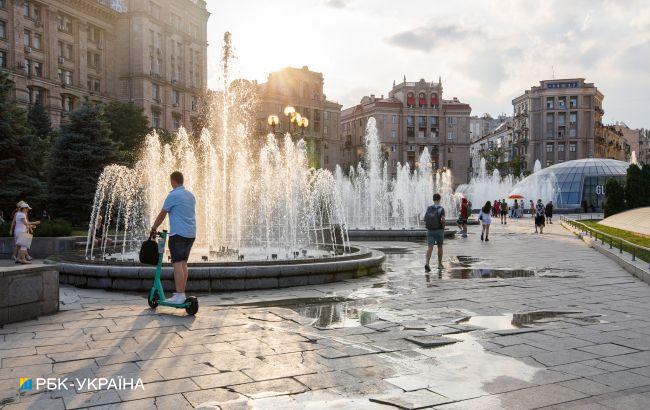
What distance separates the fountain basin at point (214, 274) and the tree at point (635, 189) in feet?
81.8

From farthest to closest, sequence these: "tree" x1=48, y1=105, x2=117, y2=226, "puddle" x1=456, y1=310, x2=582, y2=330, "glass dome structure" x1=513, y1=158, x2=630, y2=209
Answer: "glass dome structure" x1=513, y1=158, x2=630, y2=209
"tree" x1=48, y1=105, x2=117, y2=226
"puddle" x1=456, y1=310, x2=582, y2=330

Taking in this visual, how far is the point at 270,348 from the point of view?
5.38 m

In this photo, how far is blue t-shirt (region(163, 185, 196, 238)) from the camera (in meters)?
6.75

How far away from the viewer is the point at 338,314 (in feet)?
23.3

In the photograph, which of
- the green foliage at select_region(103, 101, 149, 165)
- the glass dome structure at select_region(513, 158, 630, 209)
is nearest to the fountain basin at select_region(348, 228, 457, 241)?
the green foliage at select_region(103, 101, 149, 165)

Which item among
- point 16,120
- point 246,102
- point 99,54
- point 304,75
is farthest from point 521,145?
point 16,120

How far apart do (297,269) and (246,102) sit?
237ft

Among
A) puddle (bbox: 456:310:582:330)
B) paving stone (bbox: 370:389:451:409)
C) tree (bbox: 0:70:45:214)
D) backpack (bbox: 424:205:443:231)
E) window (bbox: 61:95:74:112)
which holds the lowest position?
paving stone (bbox: 370:389:451:409)

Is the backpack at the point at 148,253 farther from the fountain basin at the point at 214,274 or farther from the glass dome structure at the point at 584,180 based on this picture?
the glass dome structure at the point at 584,180

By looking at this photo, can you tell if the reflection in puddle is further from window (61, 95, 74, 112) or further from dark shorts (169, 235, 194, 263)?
window (61, 95, 74, 112)

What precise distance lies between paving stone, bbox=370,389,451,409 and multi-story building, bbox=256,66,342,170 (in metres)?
68.6

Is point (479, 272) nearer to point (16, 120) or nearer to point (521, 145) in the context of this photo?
point (16, 120)

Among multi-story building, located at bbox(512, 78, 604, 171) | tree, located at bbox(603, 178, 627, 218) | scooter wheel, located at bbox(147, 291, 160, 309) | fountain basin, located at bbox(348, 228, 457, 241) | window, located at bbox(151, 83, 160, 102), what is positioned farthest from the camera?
multi-story building, located at bbox(512, 78, 604, 171)

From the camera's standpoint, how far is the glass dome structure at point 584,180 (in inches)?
2259
